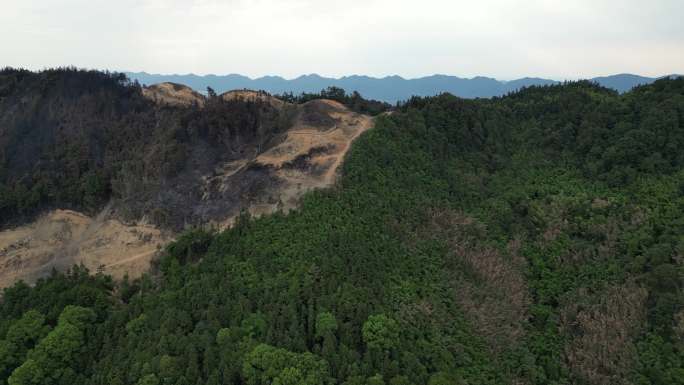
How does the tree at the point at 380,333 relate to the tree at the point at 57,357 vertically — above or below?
above

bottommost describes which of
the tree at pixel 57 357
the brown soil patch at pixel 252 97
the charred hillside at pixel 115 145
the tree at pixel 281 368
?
the tree at pixel 57 357

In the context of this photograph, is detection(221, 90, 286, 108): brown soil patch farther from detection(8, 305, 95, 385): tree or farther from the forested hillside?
detection(8, 305, 95, 385): tree

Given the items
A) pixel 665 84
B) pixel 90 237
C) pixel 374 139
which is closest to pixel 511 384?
pixel 374 139

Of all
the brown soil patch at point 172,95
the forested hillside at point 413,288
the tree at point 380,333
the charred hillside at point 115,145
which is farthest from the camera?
the brown soil patch at point 172,95

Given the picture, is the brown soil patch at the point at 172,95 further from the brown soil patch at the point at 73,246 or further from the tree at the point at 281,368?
the tree at the point at 281,368

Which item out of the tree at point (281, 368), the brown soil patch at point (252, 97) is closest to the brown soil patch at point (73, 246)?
the tree at point (281, 368)

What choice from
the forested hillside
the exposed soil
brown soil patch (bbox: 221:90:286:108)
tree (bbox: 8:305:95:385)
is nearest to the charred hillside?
the exposed soil

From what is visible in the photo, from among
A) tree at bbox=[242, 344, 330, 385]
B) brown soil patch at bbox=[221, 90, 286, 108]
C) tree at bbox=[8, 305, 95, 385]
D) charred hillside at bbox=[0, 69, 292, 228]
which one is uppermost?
brown soil patch at bbox=[221, 90, 286, 108]

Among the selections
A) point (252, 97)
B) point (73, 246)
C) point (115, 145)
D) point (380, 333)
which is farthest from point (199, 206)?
point (380, 333)

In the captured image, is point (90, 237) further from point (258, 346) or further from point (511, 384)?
point (511, 384)
